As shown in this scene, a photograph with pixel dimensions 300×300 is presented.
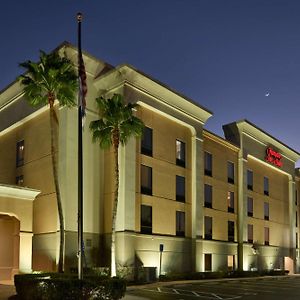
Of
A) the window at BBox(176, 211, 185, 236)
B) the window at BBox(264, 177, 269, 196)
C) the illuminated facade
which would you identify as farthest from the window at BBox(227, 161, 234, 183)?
the window at BBox(176, 211, 185, 236)

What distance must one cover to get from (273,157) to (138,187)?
27.4m

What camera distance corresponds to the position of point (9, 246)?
36.3 m

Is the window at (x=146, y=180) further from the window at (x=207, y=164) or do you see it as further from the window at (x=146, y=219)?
the window at (x=207, y=164)

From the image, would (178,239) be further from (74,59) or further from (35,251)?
(74,59)

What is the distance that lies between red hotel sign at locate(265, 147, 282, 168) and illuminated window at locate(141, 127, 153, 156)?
75.8ft

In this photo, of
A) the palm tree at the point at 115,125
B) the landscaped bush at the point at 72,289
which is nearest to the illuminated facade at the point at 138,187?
the palm tree at the point at 115,125

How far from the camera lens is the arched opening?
34469mm

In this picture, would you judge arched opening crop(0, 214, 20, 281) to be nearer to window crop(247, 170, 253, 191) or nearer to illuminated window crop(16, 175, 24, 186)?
illuminated window crop(16, 175, 24, 186)

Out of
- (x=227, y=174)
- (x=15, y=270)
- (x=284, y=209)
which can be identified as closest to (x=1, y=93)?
(x=15, y=270)

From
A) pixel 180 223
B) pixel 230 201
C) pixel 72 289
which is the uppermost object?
pixel 230 201

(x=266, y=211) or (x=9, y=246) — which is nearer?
(x=9, y=246)

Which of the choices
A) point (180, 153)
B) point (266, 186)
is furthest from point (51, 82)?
point (266, 186)

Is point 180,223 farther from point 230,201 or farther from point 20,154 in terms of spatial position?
point 20,154

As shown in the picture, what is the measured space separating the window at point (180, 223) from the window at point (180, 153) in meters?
4.51
